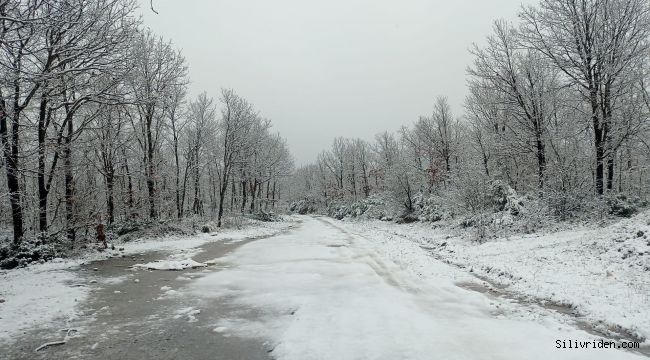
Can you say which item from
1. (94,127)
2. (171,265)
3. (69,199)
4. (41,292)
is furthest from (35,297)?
(94,127)

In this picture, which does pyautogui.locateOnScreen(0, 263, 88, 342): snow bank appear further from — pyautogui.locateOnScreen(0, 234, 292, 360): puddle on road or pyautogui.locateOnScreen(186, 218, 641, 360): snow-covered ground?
pyautogui.locateOnScreen(186, 218, 641, 360): snow-covered ground

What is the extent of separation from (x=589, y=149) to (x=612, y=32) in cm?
534

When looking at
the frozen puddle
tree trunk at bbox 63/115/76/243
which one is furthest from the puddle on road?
tree trunk at bbox 63/115/76/243

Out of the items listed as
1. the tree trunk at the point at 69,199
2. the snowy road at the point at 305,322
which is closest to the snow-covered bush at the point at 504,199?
the snowy road at the point at 305,322

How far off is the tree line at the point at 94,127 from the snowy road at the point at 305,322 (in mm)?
5370

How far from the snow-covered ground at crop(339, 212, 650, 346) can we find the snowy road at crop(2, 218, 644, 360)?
46.7 inches

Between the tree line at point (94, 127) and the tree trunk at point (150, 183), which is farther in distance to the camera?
the tree trunk at point (150, 183)

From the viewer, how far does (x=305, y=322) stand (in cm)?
676

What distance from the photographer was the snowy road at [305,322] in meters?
5.42

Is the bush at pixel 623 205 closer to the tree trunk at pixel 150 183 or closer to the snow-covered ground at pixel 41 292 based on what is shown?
the snow-covered ground at pixel 41 292

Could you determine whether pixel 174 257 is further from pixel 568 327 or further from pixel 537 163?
pixel 537 163

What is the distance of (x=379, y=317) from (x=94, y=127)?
59.1 feet

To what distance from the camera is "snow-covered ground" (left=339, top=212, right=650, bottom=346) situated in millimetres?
7020

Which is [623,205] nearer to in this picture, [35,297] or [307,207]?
[35,297]
